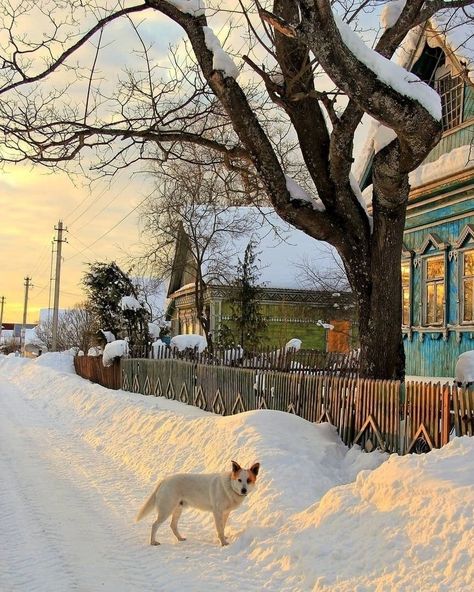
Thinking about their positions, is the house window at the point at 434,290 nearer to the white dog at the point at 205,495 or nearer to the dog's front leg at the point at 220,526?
the white dog at the point at 205,495

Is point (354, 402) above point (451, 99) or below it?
below

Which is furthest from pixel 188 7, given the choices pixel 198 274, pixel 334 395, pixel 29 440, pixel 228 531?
pixel 198 274

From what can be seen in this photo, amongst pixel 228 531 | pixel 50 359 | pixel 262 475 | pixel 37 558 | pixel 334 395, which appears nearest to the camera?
pixel 37 558

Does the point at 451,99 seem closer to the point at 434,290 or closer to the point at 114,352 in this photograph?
the point at 434,290

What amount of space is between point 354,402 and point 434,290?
774cm

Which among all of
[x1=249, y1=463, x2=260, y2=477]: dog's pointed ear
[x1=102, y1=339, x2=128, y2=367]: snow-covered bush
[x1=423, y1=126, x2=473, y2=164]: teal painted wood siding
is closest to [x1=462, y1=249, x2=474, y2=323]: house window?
[x1=423, y1=126, x2=473, y2=164]: teal painted wood siding

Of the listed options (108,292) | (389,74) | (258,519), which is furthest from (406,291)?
(108,292)

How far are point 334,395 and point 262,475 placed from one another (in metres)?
2.38

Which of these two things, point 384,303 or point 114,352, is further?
point 114,352

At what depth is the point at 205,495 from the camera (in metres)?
6.70

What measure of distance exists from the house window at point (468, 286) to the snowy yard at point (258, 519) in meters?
6.29

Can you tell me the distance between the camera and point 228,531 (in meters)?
6.92

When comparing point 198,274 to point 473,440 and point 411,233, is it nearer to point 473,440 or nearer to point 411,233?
point 411,233

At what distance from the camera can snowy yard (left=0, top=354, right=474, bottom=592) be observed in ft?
16.6
